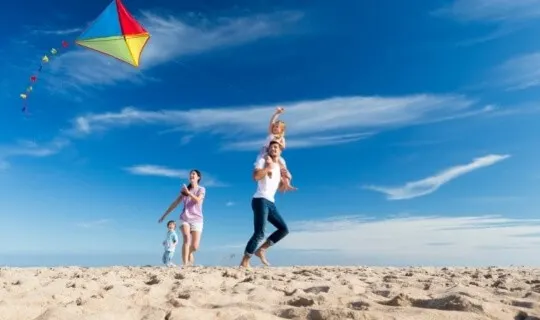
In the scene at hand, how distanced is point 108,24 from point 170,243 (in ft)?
17.5

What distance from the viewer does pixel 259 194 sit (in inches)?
296

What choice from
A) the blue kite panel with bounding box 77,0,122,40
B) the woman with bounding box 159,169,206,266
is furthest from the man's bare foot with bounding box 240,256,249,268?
the blue kite panel with bounding box 77,0,122,40

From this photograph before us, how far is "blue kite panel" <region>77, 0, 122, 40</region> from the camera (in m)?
11.0

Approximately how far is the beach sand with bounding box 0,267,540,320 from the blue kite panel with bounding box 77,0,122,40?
6.89 metres

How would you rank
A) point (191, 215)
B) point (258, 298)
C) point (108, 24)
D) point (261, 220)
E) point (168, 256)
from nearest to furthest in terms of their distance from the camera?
point (258, 298) → point (261, 220) → point (191, 215) → point (168, 256) → point (108, 24)

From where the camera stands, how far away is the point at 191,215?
919cm

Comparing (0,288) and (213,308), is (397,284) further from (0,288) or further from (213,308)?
(0,288)

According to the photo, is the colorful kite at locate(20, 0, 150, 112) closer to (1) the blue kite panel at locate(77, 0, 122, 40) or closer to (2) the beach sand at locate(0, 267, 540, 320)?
(1) the blue kite panel at locate(77, 0, 122, 40)

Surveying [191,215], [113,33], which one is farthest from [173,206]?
[113,33]

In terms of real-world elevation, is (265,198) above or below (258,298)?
above

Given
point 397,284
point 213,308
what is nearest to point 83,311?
point 213,308

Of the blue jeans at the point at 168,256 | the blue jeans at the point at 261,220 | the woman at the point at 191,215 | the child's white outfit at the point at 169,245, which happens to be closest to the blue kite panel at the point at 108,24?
the woman at the point at 191,215

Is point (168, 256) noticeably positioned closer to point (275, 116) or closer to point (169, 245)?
point (169, 245)

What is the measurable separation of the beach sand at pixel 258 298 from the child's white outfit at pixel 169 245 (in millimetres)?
4754
